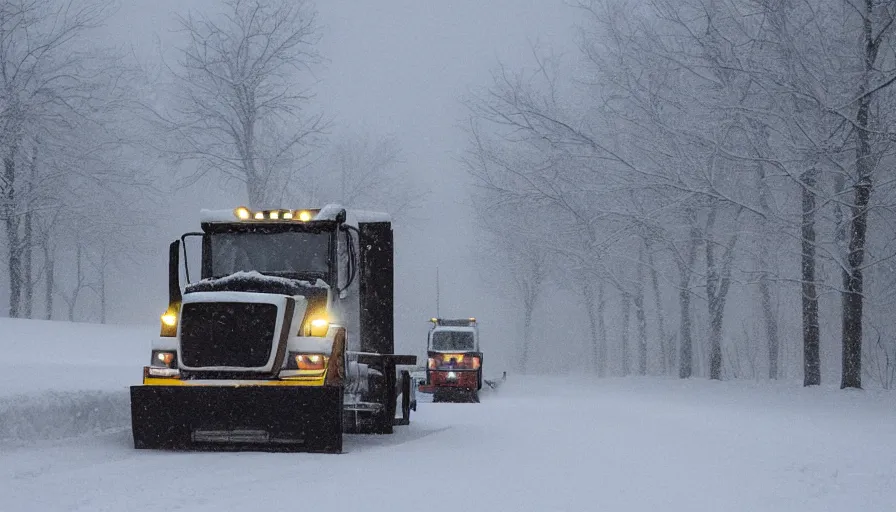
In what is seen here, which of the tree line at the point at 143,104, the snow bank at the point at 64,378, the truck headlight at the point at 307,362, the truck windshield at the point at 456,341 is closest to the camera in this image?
the truck headlight at the point at 307,362

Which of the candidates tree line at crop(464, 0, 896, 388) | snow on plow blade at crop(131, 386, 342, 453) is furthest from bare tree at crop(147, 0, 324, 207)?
snow on plow blade at crop(131, 386, 342, 453)

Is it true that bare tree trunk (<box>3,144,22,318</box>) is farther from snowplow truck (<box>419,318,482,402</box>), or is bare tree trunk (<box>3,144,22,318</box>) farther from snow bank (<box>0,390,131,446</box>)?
snow bank (<box>0,390,131,446</box>)

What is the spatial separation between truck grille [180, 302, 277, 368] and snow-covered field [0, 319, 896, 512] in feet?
3.51

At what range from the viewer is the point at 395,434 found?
1435 cm

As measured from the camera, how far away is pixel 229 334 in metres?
10.6

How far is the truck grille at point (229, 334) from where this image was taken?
34.8 feet

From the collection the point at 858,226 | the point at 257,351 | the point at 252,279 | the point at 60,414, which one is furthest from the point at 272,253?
the point at 858,226

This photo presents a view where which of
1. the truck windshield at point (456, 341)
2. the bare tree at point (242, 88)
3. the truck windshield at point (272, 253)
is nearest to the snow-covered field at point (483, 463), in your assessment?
the truck windshield at point (272, 253)

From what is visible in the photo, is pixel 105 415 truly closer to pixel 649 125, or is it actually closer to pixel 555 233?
pixel 649 125

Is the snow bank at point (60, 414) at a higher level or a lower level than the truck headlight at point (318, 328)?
lower

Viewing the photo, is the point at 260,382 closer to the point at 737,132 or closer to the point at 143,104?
the point at 737,132

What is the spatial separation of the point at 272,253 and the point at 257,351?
1934 mm

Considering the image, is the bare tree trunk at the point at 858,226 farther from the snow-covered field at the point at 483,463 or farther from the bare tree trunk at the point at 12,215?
the bare tree trunk at the point at 12,215

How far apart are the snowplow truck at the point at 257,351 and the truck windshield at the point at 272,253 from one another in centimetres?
1
